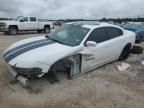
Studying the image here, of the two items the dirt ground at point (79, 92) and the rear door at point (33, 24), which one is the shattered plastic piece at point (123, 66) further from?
the rear door at point (33, 24)

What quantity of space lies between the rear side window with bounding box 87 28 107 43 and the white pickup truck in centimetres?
1516

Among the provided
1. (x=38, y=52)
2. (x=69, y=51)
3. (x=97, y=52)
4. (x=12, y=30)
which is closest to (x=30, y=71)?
(x=38, y=52)

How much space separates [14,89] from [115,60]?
4079 mm

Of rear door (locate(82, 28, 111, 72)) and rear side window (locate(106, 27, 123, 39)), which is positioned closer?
rear door (locate(82, 28, 111, 72))

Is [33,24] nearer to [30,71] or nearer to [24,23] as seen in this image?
[24,23]

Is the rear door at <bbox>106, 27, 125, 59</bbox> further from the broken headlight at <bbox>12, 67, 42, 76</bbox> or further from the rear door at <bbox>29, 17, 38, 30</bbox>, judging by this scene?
the rear door at <bbox>29, 17, 38, 30</bbox>

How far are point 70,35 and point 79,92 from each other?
202 centimetres

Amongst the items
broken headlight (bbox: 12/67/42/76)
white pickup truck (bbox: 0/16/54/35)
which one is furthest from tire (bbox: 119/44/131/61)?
white pickup truck (bbox: 0/16/54/35)

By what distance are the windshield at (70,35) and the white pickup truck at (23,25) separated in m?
14.7

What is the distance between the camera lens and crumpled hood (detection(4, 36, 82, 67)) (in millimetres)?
5219

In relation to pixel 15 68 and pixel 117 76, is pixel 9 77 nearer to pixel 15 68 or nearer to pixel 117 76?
pixel 15 68

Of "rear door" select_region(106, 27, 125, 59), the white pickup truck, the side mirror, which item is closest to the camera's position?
the side mirror

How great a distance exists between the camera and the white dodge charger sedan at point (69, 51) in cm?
523

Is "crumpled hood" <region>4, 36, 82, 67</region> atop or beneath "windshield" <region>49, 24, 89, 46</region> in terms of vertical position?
beneath
